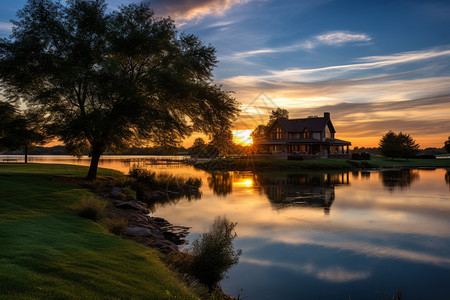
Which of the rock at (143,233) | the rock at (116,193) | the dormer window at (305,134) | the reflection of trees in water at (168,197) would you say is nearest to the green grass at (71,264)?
the rock at (143,233)

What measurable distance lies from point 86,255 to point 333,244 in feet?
34.4

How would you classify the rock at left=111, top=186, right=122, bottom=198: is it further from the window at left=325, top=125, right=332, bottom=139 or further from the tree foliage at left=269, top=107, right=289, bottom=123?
the tree foliage at left=269, top=107, right=289, bottom=123

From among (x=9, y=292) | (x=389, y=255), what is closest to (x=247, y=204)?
(x=389, y=255)

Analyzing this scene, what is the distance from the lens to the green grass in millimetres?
6047

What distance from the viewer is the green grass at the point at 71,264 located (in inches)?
238

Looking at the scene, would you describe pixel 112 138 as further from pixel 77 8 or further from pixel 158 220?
pixel 77 8

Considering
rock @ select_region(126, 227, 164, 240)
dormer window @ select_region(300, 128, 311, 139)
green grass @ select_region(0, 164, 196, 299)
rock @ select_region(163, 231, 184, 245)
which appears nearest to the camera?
green grass @ select_region(0, 164, 196, 299)

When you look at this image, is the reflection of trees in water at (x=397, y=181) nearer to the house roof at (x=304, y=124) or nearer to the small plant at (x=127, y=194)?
the small plant at (x=127, y=194)

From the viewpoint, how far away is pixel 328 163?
213 feet

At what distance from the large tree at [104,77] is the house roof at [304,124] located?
59.5 metres

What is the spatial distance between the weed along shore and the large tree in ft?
26.0

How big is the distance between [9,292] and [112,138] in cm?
1923

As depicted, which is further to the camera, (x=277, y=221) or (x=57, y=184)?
(x=57, y=184)

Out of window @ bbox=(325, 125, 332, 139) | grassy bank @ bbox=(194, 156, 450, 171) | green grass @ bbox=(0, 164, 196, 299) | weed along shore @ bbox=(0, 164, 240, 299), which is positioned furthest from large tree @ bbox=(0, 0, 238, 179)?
window @ bbox=(325, 125, 332, 139)
